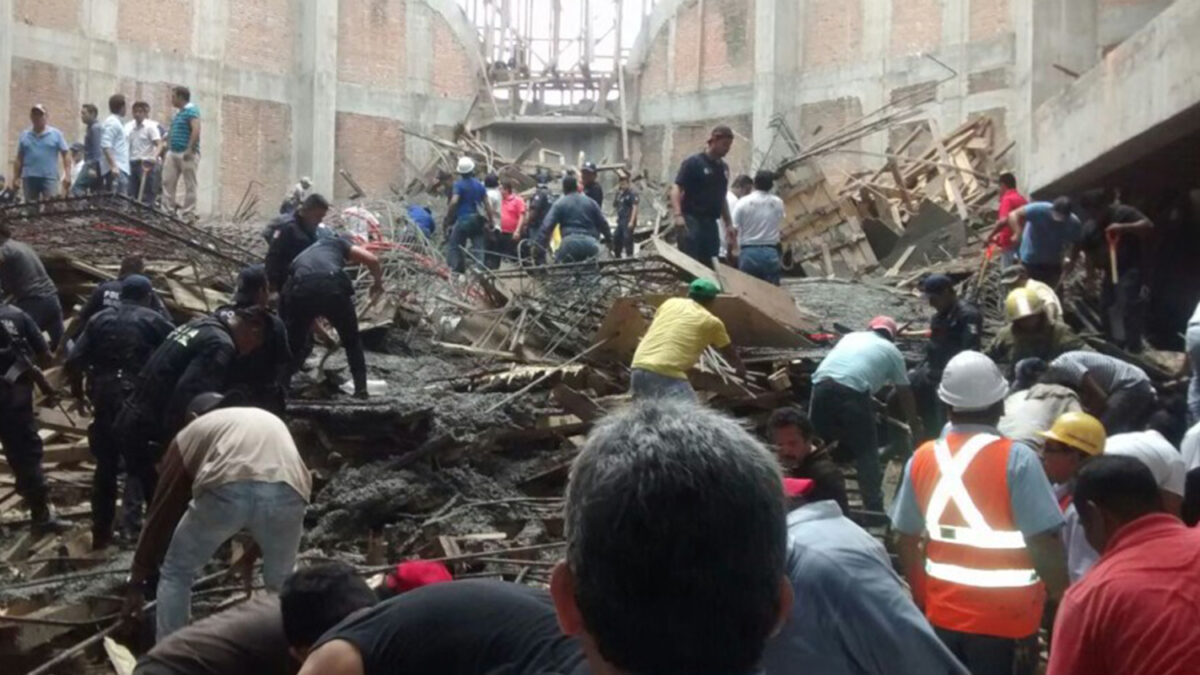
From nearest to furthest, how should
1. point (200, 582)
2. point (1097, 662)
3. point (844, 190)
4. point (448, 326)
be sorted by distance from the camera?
point (1097, 662) → point (200, 582) → point (448, 326) → point (844, 190)

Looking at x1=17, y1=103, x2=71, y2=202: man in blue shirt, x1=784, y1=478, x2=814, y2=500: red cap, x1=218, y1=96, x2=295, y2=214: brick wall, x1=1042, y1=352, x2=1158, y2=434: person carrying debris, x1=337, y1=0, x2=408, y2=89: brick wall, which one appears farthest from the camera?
x1=337, y1=0, x2=408, y2=89: brick wall

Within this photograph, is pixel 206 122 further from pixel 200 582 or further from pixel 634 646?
pixel 634 646

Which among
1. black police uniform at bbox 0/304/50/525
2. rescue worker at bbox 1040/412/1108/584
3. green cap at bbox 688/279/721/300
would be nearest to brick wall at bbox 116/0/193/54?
black police uniform at bbox 0/304/50/525

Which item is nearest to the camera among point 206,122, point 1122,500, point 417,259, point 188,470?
point 1122,500

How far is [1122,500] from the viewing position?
13.1 ft

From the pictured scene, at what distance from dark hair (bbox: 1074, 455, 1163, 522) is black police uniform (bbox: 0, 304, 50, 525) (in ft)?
23.9

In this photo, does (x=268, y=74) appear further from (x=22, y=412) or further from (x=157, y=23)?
(x=22, y=412)

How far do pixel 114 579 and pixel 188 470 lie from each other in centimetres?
230

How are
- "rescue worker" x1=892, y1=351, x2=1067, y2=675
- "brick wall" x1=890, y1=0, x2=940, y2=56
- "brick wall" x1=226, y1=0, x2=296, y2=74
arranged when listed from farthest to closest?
"brick wall" x1=226, y1=0, x2=296, y2=74, "brick wall" x1=890, y1=0, x2=940, y2=56, "rescue worker" x1=892, y1=351, x2=1067, y2=675

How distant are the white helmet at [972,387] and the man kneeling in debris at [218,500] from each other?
2813 mm

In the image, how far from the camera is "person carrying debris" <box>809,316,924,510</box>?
9.05m

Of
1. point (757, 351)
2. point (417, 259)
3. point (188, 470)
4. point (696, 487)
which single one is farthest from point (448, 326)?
point (696, 487)

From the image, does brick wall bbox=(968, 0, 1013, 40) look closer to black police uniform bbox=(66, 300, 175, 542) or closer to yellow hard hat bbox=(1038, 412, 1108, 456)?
black police uniform bbox=(66, 300, 175, 542)

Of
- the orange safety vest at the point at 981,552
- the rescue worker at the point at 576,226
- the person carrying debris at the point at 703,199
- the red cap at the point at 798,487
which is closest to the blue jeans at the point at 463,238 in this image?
the rescue worker at the point at 576,226
